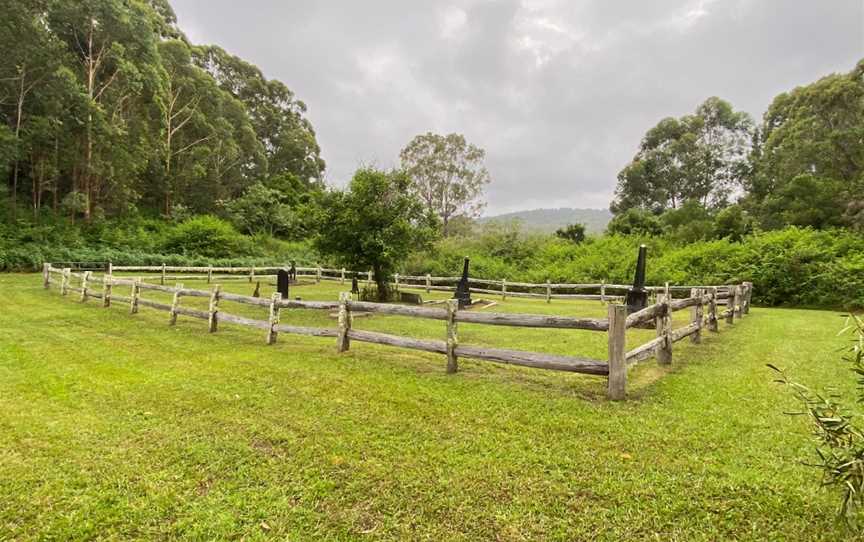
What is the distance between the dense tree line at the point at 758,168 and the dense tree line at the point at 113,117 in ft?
114

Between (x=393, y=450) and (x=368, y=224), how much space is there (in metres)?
11.7

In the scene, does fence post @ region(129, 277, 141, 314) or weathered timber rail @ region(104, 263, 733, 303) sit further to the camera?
weathered timber rail @ region(104, 263, 733, 303)

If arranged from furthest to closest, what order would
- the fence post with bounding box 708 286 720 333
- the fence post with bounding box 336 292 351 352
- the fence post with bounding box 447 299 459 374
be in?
the fence post with bounding box 708 286 720 333, the fence post with bounding box 336 292 351 352, the fence post with bounding box 447 299 459 374

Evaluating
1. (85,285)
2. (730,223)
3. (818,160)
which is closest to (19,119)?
(85,285)

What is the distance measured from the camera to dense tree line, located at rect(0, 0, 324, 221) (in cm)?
2377

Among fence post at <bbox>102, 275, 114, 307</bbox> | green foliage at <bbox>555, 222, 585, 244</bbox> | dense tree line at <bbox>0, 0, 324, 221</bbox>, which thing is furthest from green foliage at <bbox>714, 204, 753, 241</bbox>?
dense tree line at <bbox>0, 0, 324, 221</bbox>

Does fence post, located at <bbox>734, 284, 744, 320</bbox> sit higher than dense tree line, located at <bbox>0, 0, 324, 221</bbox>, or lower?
lower

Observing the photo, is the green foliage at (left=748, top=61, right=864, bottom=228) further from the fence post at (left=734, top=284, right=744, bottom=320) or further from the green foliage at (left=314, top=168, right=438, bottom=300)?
the green foliage at (left=314, top=168, right=438, bottom=300)

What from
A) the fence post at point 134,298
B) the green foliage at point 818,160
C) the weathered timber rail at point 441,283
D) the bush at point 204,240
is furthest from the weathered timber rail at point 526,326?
the bush at point 204,240

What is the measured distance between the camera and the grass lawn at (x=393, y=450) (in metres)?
2.81

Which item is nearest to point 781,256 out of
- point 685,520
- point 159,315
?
point 685,520

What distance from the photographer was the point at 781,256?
56.5ft

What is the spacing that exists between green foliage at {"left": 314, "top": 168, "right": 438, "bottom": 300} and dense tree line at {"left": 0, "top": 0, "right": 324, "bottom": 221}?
20336 mm

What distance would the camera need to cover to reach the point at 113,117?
27031mm
